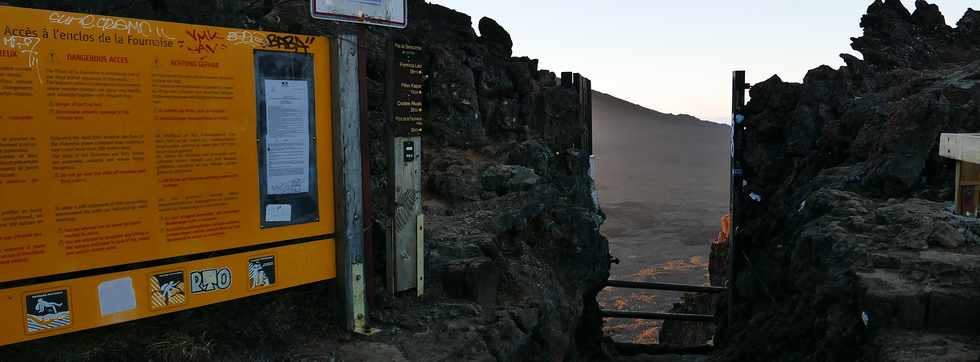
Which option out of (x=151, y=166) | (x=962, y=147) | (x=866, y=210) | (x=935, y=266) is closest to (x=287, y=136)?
(x=151, y=166)

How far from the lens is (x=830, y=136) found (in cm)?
1550

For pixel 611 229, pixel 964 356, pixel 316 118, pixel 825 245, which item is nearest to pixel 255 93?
pixel 316 118

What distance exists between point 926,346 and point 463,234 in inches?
194

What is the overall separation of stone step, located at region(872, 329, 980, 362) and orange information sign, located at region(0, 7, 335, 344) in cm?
530

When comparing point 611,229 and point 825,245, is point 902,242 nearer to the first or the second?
point 825,245

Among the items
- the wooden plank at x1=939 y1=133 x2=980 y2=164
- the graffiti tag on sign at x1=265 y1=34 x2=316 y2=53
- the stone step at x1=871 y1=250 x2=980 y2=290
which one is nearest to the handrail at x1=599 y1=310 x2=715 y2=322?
the stone step at x1=871 y1=250 x2=980 y2=290

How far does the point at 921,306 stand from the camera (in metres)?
7.29

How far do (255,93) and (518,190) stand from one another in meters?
5.44

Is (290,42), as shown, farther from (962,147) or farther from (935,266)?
(935,266)

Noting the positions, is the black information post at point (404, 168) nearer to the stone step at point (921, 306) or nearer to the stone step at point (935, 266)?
the stone step at point (921, 306)

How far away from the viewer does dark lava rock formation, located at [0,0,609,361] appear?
6238mm

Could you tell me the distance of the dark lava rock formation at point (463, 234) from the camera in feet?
20.5

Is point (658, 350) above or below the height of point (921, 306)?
below

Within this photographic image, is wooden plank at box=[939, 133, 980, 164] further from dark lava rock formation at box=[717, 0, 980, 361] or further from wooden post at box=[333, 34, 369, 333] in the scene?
wooden post at box=[333, 34, 369, 333]
